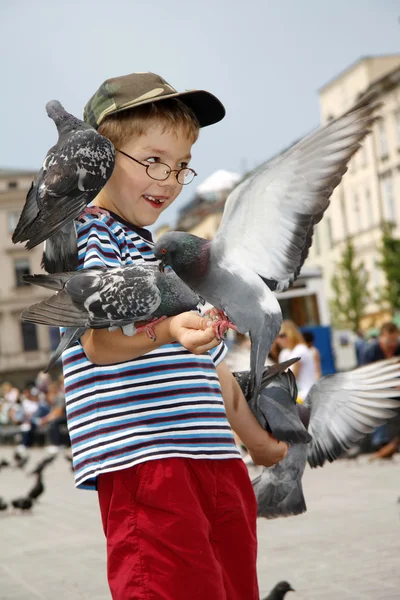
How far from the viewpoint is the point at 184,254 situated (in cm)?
201

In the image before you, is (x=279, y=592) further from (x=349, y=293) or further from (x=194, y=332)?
(x=349, y=293)

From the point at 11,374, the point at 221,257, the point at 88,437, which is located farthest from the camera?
the point at 11,374

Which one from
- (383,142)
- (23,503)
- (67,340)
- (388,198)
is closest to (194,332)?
Result: (67,340)

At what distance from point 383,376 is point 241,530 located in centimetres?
66

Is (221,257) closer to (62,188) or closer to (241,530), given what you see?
(62,188)

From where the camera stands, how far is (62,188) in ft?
7.49

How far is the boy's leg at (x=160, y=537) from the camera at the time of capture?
244 cm

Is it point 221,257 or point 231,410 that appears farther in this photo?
point 231,410

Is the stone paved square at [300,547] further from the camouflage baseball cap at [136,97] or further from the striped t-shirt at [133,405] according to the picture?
the camouflage baseball cap at [136,97]

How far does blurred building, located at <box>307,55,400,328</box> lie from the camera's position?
50.5m

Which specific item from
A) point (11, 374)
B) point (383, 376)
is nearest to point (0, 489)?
point (383, 376)

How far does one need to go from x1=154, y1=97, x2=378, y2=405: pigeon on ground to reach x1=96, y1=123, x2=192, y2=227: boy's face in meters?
0.49

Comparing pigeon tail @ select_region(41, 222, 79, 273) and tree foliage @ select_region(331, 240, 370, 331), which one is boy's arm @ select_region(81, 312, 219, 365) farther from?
tree foliage @ select_region(331, 240, 370, 331)

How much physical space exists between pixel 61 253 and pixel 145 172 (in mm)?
310
